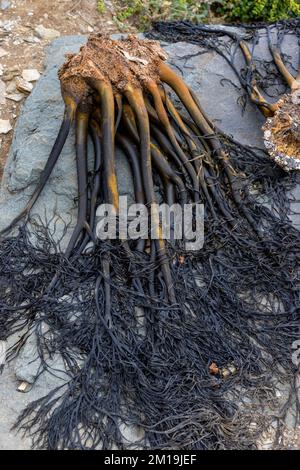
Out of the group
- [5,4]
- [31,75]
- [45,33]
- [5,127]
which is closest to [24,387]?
[5,127]

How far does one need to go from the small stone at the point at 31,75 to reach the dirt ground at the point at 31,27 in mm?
49

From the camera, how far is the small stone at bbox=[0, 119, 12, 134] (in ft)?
14.3

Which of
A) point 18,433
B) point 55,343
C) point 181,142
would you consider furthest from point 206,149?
point 18,433

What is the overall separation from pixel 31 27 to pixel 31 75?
1.95ft

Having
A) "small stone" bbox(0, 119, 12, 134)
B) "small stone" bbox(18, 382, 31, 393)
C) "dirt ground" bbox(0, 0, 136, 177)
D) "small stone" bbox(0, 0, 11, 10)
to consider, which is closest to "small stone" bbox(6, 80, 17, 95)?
"dirt ground" bbox(0, 0, 136, 177)

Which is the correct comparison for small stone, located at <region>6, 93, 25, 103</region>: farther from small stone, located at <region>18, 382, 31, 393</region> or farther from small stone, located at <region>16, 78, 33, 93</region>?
small stone, located at <region>18, 382, 31, 393</region>

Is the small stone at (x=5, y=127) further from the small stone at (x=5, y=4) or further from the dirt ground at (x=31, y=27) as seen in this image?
the small stone at (x=5, y=4)

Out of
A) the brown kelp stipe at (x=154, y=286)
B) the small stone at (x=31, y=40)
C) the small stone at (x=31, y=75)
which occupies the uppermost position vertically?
the small stone at (x=31, y=40)

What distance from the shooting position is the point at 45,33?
491 centimetres

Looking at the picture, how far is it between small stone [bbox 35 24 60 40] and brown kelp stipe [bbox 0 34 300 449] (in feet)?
4.36

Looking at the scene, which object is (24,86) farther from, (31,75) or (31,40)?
(31,40)

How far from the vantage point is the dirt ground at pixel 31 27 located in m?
4.64

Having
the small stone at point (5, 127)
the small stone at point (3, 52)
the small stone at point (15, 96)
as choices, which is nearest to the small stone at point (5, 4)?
the small stone at point (3, 52)

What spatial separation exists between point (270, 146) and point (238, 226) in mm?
578
